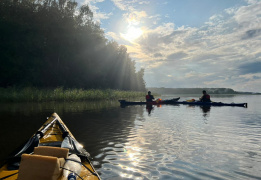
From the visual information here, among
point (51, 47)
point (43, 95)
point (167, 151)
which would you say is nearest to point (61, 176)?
point (167, 151)

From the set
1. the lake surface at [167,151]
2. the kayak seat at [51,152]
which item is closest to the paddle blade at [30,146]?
the kayak seat at [51,152]

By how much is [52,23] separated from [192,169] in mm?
43828

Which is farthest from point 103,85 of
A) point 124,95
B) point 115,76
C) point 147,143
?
point 147,143

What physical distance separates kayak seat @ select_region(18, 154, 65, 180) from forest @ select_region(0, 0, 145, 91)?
113 ft

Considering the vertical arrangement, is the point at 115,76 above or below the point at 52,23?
below

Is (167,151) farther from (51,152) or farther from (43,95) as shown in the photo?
(43,95)

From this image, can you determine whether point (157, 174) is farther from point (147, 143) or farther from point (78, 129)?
point (78, 129)

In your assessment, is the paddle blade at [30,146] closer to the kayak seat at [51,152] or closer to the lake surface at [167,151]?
the kayak seat at [51,152]

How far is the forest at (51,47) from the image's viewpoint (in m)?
33.5

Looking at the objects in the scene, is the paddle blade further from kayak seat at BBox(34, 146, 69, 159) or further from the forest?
the forest

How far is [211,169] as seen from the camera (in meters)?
5.04

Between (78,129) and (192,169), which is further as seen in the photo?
(78,129)

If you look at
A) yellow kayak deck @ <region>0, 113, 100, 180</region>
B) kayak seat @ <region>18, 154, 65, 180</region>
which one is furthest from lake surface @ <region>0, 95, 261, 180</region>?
kayak seat @ <region>18, 154, 65, 180</region>

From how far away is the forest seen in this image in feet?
110
